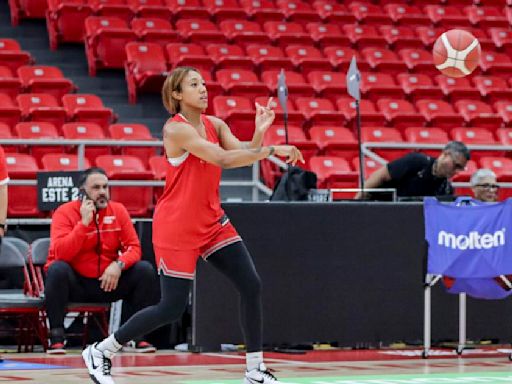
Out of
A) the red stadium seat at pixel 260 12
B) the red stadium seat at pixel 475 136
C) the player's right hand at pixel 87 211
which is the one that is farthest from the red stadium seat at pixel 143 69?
the player's right hand at pixel 87 211

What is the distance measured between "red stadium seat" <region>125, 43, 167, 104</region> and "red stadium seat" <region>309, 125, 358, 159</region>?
2430mm

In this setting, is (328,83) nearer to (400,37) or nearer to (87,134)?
(400,37)

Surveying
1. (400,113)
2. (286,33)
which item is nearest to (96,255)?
(400,113)

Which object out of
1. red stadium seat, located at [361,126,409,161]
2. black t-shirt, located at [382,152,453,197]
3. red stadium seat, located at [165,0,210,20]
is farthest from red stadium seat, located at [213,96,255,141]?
black t-shirt, located at [382,152,453,197]

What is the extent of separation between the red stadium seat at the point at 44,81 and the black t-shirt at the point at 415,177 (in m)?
6.52

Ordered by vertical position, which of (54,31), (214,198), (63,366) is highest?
(54,31)

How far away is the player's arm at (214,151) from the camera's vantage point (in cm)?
649

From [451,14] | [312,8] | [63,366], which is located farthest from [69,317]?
[451,14]

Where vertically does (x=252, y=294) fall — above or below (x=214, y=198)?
below

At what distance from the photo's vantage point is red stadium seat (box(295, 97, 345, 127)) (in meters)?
16.5

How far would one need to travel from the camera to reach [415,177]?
11.2 m

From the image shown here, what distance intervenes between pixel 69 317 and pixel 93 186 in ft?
4.36

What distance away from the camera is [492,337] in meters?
11.0

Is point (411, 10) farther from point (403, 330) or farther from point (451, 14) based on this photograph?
point (403, 330)
